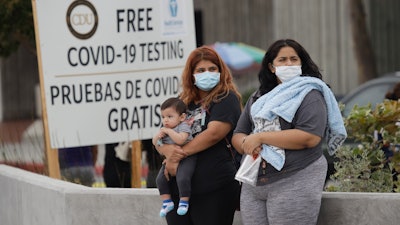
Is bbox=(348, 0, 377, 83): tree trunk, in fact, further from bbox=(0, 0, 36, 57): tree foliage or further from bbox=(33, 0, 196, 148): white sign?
bbox=(33, 0, 196, 148): white sign

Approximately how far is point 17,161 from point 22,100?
74.8ft

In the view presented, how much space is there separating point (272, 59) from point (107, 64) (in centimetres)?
337

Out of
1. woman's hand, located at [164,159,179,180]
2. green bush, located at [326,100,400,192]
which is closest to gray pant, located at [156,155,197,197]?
woman's hand, located at [164,159,179,180]

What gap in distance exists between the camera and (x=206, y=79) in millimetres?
6672

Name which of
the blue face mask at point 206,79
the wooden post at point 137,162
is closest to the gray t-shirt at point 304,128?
the blue face mask at point 206,79

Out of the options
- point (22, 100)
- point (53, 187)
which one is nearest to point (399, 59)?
point (22, 100)

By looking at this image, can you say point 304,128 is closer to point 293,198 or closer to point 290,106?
point 290,106

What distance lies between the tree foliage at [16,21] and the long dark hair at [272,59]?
23.9 ft

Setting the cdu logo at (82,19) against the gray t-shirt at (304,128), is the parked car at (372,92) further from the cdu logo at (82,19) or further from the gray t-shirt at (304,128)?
the gray t-shirt at (304,128)

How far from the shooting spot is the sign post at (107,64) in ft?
30.0

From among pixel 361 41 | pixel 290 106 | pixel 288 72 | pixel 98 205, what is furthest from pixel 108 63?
pixel 361 41

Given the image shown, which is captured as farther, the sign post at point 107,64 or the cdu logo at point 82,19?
the cdu logo at point 82,19

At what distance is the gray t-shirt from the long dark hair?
0.23 metres

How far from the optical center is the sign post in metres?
9.15
